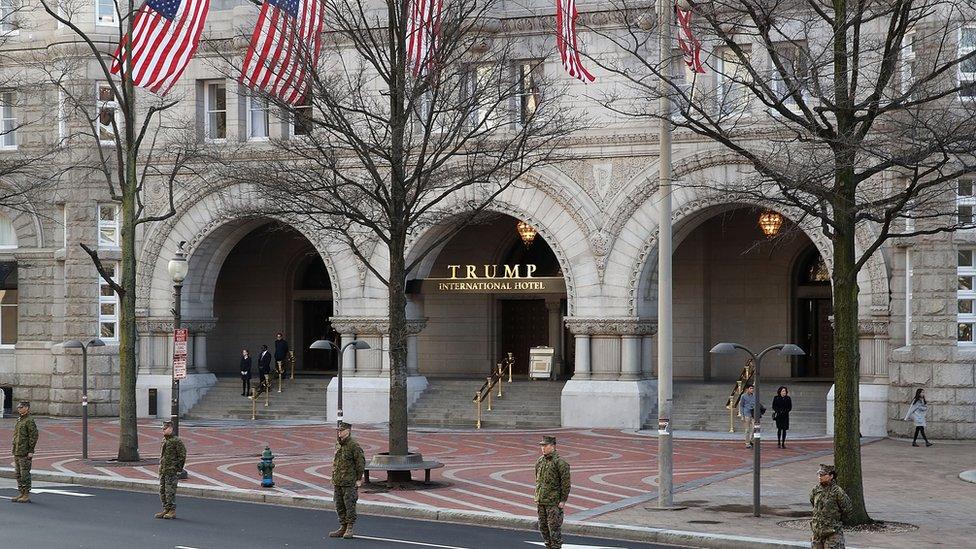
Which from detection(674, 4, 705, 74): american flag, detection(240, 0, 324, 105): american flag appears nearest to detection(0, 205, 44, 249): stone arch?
detection(240, 0, 324, 105): american flag

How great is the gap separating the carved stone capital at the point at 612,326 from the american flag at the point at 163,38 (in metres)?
11.5

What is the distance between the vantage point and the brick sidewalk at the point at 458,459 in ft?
77.8

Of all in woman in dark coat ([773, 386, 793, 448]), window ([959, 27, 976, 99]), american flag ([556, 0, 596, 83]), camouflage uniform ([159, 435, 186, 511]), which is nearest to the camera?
window ([959, 27, 976, 99])

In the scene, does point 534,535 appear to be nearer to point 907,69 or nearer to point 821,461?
point 821,461

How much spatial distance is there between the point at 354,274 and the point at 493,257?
20.5ft

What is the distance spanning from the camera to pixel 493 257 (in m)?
43.5

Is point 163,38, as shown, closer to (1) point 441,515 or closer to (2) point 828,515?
(1) point 441,515

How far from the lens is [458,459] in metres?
29.4

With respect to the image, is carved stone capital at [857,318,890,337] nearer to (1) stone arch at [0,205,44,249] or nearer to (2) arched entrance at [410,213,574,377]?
(2) arched entrance at [410,213,574,377]

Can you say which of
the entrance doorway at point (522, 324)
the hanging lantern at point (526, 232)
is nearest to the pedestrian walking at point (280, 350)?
the entrance doorway at point (522, 324)

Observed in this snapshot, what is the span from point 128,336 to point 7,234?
14.4 meters

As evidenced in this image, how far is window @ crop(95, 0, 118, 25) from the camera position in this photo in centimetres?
4009

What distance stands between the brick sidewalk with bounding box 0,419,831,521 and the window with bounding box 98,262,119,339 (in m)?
2.99

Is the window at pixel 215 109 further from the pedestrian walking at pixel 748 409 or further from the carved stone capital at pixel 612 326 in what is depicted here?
the pedestrian walking at pixel 748 409
